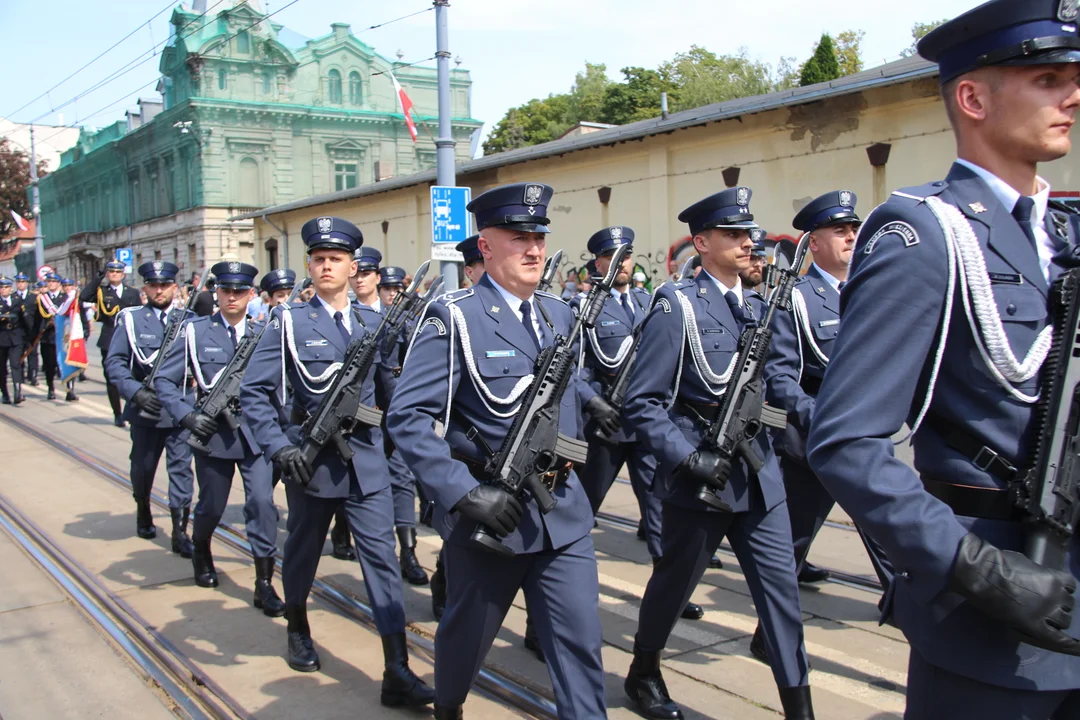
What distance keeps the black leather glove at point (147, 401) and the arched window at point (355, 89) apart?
1652 inches

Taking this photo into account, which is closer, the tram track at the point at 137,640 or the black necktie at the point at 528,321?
the black necktie at the point at 528,321

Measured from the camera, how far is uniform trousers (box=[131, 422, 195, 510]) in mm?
7148

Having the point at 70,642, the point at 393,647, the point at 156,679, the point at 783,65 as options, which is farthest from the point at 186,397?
the point at 783,65

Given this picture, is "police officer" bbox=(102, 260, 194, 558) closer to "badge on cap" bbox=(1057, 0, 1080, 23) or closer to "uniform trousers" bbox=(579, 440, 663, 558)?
"uniform trousers" bbox=(579, 440, 663, 558)

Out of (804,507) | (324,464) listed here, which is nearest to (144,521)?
(324,464)

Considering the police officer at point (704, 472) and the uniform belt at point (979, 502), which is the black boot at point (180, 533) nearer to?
the police officer at point (704, 472)

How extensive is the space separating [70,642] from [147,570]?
137cm

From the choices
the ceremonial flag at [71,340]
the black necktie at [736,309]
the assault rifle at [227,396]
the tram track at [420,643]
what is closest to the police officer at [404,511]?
the tram track at [420,643]

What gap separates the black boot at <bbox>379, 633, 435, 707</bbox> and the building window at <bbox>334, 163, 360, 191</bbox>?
4313 cm

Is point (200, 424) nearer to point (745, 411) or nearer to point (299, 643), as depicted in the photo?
point (299, 643)

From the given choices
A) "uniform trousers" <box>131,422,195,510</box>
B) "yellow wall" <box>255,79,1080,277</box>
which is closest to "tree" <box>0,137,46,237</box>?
"yellow wall" <box>255,79,1080,277</box>

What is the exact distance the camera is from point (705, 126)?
48.9 feet

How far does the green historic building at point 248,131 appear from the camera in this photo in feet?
139

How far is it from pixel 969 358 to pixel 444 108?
10.6 metres
